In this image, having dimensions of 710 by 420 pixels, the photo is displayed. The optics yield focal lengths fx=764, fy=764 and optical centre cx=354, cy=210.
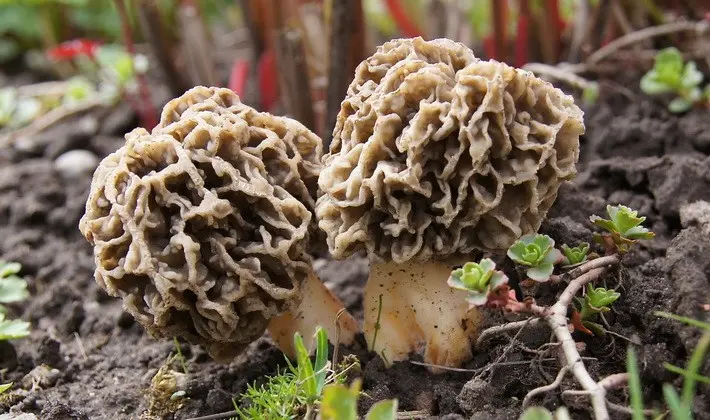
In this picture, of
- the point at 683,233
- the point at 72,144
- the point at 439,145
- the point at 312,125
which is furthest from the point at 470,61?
the point at 72,144

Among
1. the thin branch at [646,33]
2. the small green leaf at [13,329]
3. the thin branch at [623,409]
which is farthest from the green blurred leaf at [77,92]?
the thin branch at [623,409]

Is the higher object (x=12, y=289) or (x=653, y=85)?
(x=653, y=85)

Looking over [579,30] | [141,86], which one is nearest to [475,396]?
[579,30]

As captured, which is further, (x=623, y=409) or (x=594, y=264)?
(x=594, y=264)

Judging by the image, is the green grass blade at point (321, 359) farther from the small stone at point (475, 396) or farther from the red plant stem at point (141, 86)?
the red plant stem at point (141, 86)

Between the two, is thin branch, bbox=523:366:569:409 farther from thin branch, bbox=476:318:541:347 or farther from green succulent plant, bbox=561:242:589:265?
green succulent plant, bbox=561:242:589:265

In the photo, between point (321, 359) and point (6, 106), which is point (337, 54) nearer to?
point (321, 359)

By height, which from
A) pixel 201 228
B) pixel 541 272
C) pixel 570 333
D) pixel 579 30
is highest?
pixel 201 228

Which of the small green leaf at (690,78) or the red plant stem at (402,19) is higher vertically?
the red plant stem at (402,19)
